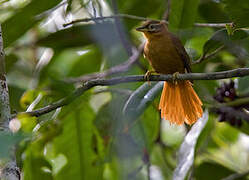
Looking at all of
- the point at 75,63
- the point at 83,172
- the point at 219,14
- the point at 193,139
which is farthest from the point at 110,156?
the point at 219,14

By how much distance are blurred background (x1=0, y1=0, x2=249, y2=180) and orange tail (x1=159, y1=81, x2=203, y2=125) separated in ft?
0.25

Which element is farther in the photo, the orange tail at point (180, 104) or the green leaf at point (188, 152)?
the orange tail at point (180, 104)

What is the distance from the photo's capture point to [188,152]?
2.46 meters

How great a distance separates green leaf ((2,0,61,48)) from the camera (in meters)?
2.39

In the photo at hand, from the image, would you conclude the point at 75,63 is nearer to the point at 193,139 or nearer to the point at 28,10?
the point at 28,10

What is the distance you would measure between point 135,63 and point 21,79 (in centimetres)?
77

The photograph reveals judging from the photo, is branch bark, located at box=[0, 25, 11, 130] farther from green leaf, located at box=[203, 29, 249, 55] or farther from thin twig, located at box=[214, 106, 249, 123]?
thin twig, located at box=[214, 106, 249, 123]

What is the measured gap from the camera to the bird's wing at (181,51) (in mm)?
2846

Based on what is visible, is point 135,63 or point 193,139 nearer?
point 193,139

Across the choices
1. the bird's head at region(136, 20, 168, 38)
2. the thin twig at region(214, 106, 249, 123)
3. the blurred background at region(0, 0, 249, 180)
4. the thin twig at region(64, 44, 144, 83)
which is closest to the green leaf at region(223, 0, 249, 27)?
the blurred background at region(0, 0, 249, 180)

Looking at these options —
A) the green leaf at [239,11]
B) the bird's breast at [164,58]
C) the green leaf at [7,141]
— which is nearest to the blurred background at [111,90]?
the green leaf at [239,11]

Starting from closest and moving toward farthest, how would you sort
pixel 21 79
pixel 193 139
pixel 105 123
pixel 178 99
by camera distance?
1. pixel 193 139
2. pixel 105 123
3. pixel 178 99
4. pixel 21 79

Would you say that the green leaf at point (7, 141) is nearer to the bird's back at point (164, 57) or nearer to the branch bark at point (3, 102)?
the branch bark at point (3, 102)

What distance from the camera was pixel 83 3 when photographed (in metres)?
2.34
